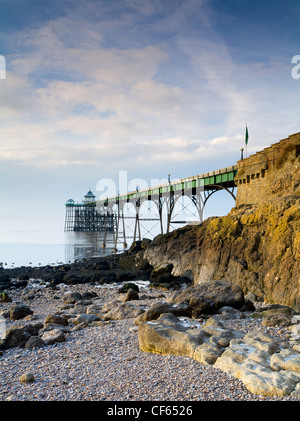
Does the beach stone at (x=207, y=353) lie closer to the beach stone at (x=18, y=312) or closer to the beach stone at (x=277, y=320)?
the beach stone at (x=277, y=320)

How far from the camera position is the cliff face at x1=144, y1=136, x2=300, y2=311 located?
40.0ft

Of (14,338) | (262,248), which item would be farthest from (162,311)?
(262,248)

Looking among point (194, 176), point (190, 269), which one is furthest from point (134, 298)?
point (194, 176)

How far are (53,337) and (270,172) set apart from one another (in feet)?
57.4

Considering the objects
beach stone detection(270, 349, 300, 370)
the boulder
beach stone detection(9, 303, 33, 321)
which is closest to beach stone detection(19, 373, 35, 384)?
beach stone detection(270, 349, 300, 370)

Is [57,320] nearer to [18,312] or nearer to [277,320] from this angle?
[18,312]

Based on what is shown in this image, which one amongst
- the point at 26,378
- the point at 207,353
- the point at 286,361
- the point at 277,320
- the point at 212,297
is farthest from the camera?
the point at 212,297

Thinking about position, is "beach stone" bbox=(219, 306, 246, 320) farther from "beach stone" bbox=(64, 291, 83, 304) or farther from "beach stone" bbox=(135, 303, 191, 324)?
"beach stone" bbox=(64, 291, 83, 304)

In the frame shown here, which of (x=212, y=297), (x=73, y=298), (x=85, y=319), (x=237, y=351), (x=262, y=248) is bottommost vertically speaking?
(x=73, y=298)

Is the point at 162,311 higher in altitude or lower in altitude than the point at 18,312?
higher

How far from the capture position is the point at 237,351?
655 centimetres

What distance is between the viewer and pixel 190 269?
19.9 m

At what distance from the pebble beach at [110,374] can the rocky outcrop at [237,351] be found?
17 centimetres

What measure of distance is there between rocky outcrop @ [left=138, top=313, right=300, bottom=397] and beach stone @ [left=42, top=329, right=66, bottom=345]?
219cm
